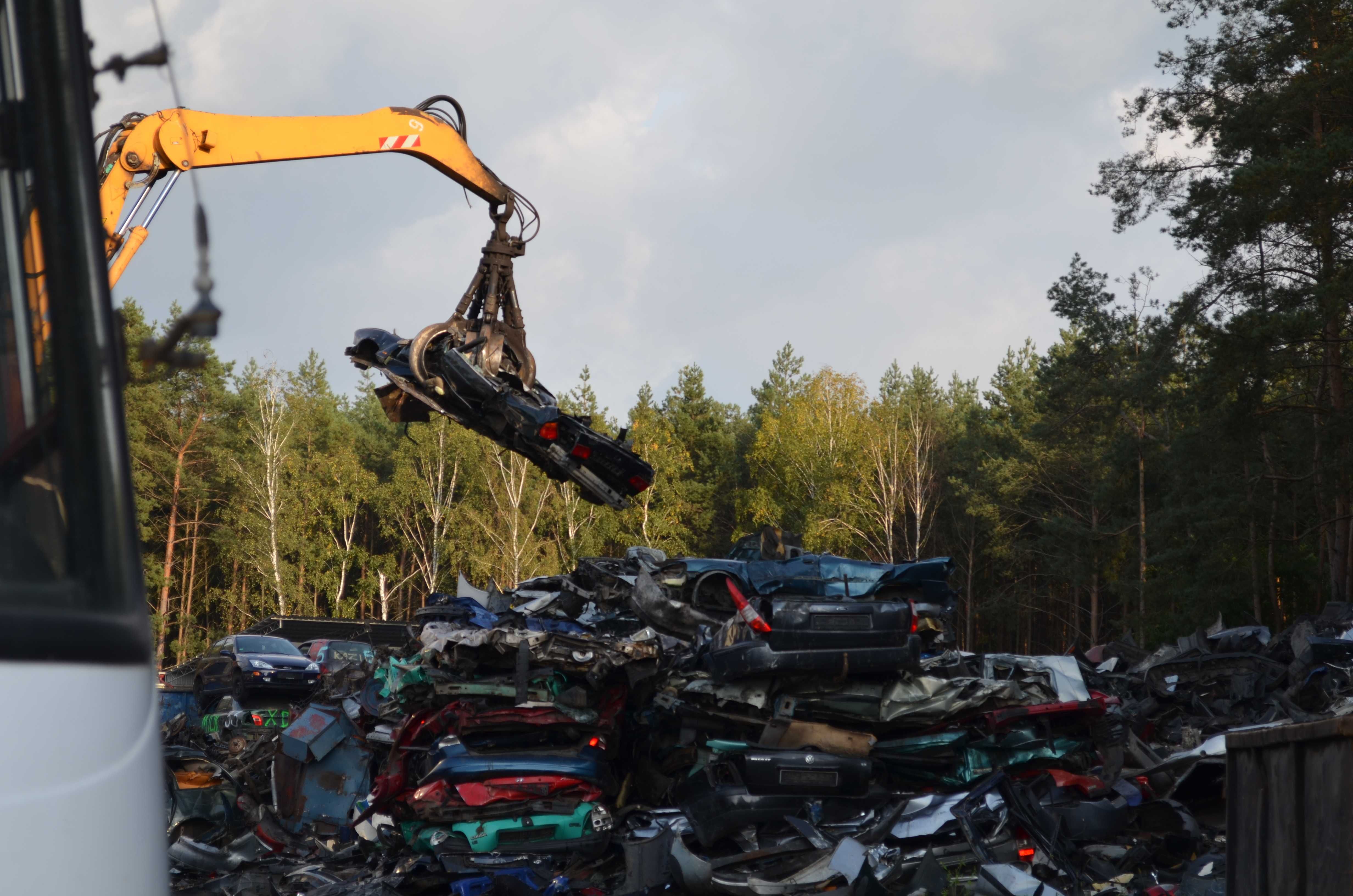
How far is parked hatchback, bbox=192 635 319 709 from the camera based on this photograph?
1767 centimetres

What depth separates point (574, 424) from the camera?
368 inches

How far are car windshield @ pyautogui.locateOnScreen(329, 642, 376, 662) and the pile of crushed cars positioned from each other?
8.21 m

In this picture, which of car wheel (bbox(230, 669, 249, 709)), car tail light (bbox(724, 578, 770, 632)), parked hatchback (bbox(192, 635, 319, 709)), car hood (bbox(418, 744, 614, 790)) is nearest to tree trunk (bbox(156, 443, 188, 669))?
parked hatchback (bbox(192, 635, 319, 709))

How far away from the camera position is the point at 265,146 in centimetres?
858

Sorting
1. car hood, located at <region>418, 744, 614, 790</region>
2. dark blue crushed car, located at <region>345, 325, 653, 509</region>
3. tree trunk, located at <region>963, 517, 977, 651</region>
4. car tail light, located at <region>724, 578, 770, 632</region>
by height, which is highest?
dark blue crushed car, located at <region>345, 325, 653, 509</region>

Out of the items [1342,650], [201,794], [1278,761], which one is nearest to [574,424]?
[201,794]

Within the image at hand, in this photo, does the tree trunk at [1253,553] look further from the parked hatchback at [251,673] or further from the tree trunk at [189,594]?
the tree trunk at [189,594]

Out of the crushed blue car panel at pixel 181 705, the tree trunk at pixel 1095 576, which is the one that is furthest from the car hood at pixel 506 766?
the tree trunk at pixel 1095 576

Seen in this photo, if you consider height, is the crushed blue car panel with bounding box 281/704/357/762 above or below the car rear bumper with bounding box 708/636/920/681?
below

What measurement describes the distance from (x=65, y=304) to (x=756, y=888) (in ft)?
23.0

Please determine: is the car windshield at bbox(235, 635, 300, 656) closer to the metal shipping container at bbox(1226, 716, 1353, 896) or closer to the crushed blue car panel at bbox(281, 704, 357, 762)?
the crushed blue car panel at bbox(281, 704, 357, 762)

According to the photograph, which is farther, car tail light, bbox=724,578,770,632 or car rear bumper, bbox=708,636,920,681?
car tail light, bbox=724,578,770,632

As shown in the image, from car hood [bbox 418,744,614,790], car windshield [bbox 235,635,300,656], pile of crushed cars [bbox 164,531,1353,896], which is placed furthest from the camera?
car windshield [bbox 235,635,300,656]

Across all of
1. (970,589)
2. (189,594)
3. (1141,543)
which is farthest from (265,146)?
(970,589)
